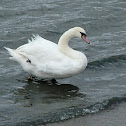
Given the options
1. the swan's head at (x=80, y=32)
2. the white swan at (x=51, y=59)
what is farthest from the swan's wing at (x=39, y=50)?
the swan's head at (x=80, y=32)

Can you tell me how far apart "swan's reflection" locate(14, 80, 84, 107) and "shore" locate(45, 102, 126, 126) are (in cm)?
99

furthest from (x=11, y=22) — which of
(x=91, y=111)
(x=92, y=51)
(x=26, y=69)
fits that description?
(x=91, y=111)

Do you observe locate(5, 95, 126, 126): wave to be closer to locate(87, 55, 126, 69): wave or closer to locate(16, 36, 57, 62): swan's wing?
locate(16, 36, 57, 62): swan's wing

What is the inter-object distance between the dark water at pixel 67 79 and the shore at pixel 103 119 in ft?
0.55

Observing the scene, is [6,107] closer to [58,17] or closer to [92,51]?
[92,51]

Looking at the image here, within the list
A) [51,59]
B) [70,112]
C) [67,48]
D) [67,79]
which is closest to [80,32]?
[67,48]

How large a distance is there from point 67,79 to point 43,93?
966mm

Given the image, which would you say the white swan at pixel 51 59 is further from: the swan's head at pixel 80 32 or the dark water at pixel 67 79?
the dark water at pixel 67 79

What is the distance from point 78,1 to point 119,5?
1.24 metres

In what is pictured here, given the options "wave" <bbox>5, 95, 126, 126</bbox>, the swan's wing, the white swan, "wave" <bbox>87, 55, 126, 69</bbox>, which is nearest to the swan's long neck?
the white swan

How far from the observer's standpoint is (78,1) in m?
16.2

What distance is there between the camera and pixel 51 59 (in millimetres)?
10398

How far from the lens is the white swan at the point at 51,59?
10273 millimetres

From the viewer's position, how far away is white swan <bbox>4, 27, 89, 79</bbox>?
10.3 meters
